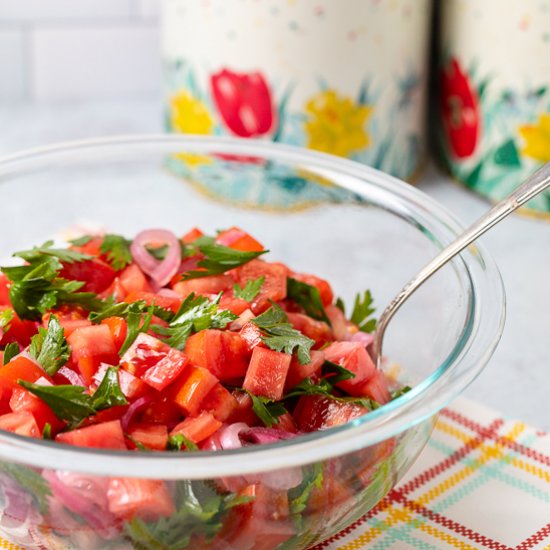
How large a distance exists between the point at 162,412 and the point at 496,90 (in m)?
1.39

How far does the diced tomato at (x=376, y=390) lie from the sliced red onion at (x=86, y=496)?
38cm

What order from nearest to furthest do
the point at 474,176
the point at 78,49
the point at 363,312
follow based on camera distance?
the point at 363,312 < the point at 474,176 < the point at 78,49

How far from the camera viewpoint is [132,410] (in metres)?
1.12

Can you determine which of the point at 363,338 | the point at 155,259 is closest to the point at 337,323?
the point at 363,338

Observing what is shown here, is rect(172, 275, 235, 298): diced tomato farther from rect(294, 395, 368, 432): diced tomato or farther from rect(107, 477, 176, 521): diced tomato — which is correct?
rect(107, 477, 176, 521): diced tomato

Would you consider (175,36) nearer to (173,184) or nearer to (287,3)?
(287,3)

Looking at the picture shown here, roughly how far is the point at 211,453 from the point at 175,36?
4.90 feet

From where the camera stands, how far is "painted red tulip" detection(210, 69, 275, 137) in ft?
7.23

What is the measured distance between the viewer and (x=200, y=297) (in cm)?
126

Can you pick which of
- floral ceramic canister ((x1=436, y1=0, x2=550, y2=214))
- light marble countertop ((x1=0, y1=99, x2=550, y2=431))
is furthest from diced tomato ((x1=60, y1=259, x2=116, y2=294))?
floral ceramic canister ((x1=436, y1=0, x2=550, y2=214))

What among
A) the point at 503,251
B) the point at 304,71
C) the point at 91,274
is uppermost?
the point at 304,71

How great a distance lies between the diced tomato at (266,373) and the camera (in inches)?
45.8

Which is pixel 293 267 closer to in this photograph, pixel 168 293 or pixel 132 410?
pixel 168 293

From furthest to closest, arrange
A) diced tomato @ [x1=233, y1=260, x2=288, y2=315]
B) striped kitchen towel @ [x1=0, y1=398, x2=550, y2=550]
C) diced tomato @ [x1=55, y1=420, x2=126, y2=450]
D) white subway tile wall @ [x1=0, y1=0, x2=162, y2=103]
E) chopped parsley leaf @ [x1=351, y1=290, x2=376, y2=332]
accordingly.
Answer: white subway tile wall @ [x1=0, y1=0, x2=162, y2=103] → chopped parsley leaf @ [x1=351, y1=290, x2=376, y2=332] → diced tomato @ [x1=233, y1=260, x2=288, y2=315] → striped kitchen towel @ [x1=0, y1=398, x2=550, y2=550] → diced tomato @ [x1=55, y1=420, x2=126, y2=450]
